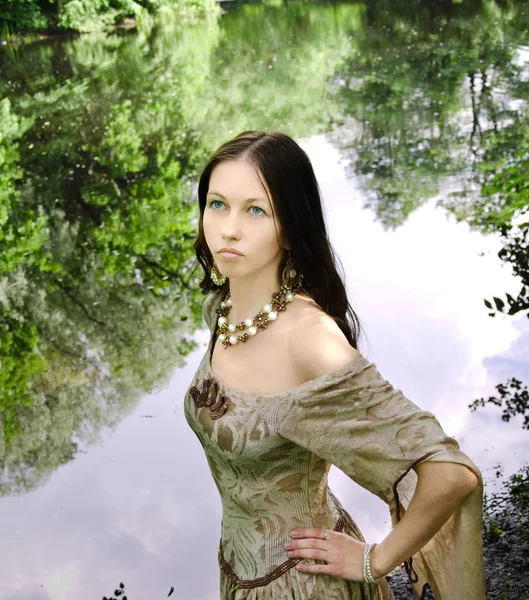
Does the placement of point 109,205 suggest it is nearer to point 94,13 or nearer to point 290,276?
point 290,276

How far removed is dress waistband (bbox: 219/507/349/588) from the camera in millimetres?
1881

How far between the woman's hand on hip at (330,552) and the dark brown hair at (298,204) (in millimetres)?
458

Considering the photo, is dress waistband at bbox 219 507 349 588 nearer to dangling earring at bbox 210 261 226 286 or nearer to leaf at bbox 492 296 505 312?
dangling earring at bbox 210 261 226 286

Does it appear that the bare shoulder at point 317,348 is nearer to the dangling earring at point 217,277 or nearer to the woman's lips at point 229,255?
the woman's lips at point 229,255

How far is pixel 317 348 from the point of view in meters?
1.78

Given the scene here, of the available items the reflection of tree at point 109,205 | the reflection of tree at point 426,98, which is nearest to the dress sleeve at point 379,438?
the reflection of tree at point 109,205

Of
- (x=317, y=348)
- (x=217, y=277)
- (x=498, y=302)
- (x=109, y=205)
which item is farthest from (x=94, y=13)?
(x=317, y=348)

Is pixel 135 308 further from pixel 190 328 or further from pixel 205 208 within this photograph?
pixel 205 208

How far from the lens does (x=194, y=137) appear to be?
41.3 ft

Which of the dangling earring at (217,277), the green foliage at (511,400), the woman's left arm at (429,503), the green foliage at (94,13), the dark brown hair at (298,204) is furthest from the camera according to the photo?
the green foliage at (94,13)

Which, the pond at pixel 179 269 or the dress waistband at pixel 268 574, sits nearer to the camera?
the dress waistband at pixel 268 574

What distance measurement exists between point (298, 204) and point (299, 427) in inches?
19.5

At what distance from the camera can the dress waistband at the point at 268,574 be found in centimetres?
188

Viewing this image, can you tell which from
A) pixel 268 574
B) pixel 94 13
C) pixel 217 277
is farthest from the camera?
pixel 94 13
